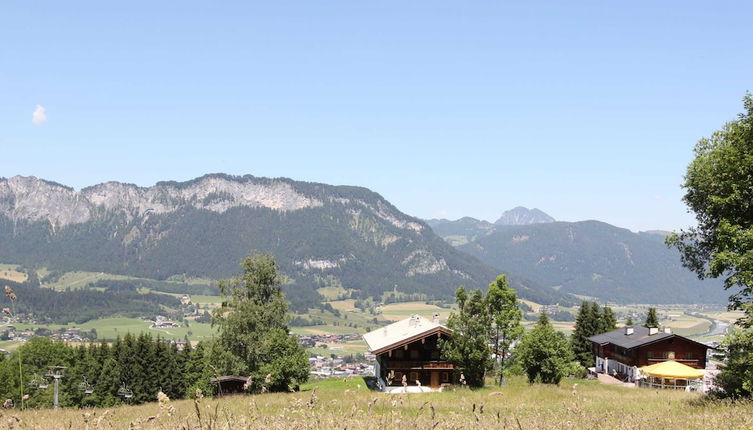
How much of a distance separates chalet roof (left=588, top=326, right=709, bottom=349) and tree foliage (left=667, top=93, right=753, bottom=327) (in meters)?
33.3

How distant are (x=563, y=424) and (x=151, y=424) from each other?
546cm

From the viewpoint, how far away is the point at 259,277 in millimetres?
56125

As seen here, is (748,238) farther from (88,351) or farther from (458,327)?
(88,351)

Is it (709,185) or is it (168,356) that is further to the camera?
(168,356)

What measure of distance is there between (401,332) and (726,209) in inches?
1434

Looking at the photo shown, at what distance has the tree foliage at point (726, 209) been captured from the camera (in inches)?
700

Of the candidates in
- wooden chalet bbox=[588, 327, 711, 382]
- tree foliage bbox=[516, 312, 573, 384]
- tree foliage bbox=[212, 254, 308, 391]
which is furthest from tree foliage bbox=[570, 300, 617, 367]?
tree foliage bbox=[212, 254, 308, 391]

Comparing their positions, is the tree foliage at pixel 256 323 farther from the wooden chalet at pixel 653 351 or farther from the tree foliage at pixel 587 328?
the tree foliage at pixel 587 328

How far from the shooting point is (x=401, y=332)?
54.2 meters

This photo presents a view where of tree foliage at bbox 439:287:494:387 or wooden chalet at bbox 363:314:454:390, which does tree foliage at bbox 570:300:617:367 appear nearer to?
wooden chalet at bbox 363:314:454:390

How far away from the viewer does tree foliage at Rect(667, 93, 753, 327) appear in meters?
17.8

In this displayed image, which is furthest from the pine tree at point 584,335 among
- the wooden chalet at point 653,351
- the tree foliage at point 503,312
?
the tree foliage at point 503,312

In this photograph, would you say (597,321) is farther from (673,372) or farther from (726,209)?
(726,209)

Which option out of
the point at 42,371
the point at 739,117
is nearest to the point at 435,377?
the point at 739,117
